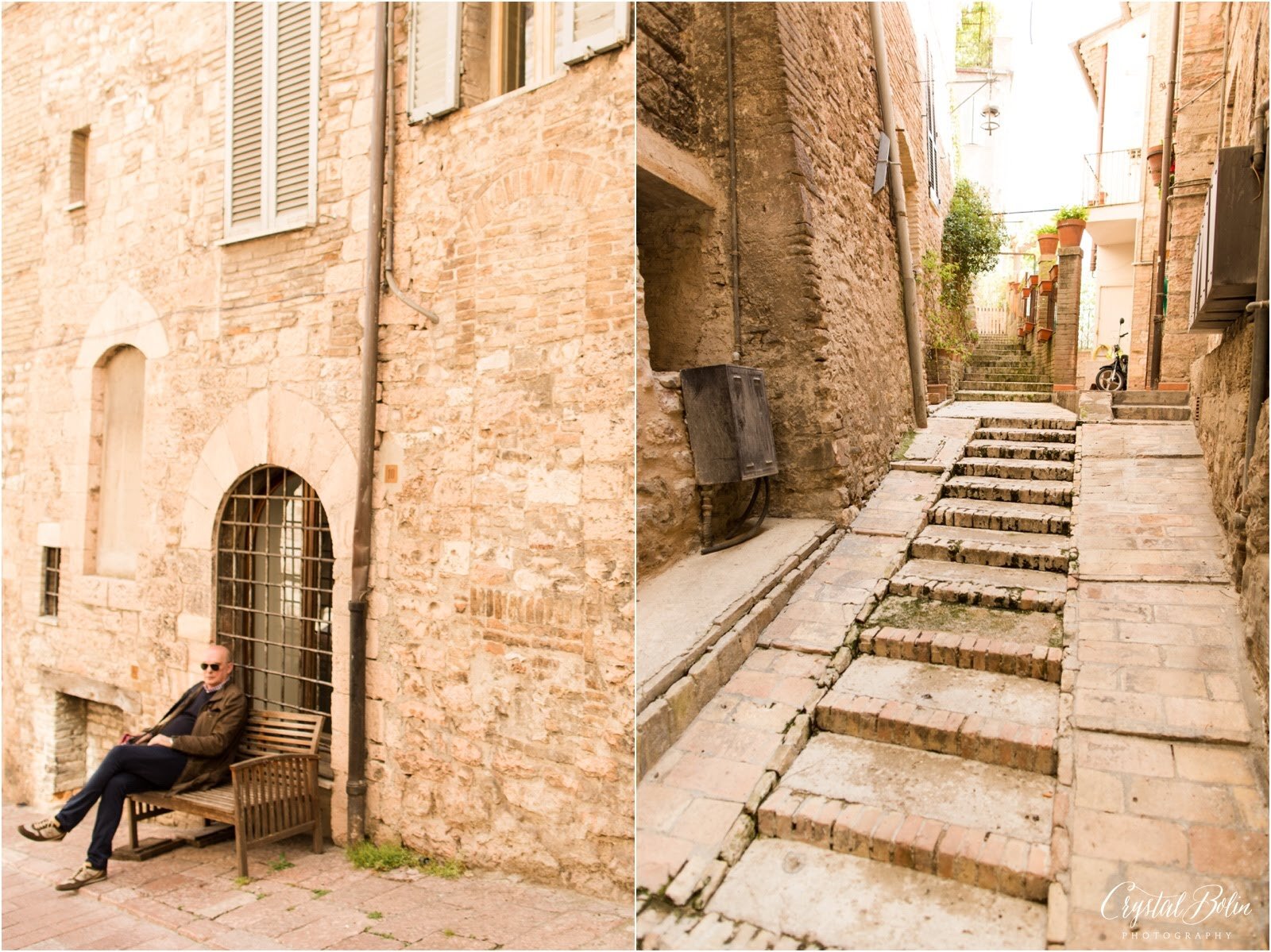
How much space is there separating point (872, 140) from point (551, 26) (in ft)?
5.79

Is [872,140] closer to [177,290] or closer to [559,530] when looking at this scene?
[559,530]

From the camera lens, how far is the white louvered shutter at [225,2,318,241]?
17.2 feet

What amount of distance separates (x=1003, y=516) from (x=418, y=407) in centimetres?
301

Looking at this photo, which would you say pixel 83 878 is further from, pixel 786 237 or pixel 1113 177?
pixel 1113 177

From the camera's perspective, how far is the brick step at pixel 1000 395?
22.3ft

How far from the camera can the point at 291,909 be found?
4188 mm

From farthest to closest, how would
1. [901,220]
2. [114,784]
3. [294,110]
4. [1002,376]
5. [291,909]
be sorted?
[1002,376] < [294,110] < [114,784] < [901,220] < [291,909]

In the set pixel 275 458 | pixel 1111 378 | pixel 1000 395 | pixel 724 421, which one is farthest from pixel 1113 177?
pixel 1000 395

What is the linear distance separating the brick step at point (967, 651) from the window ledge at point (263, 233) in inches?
163

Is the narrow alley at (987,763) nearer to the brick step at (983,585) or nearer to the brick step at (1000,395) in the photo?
the brick step at (983,585)

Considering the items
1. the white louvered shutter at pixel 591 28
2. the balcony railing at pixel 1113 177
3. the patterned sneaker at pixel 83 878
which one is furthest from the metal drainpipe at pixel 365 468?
the balcony railing at pixel 1113 177

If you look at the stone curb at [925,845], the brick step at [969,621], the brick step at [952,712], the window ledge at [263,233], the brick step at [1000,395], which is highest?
the window ledge at [263,233]

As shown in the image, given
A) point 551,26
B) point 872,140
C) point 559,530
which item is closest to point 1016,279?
point 872,140

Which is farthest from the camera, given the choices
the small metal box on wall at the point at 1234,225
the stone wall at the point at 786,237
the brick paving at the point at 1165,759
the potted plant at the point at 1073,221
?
the stone wall at the point at 786,237
